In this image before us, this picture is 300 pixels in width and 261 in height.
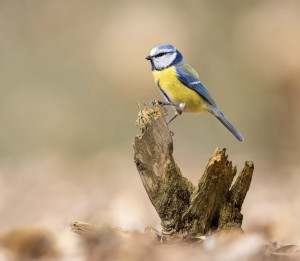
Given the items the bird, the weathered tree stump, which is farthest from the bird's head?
the weathered tree stump

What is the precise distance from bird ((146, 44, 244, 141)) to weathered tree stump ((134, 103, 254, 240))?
464mm

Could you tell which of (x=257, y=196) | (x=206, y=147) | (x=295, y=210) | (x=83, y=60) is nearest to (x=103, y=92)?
(x=83, y=60)

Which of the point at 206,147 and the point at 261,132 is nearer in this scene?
the point at 261,132

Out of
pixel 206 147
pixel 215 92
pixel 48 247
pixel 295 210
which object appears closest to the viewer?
pixel 48 247

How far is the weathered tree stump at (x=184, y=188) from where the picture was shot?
5.45 ft

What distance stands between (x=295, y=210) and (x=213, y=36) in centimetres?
285

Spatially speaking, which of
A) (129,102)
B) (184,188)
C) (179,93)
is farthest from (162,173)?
(129,102)

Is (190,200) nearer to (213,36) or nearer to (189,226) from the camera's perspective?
(189,226)

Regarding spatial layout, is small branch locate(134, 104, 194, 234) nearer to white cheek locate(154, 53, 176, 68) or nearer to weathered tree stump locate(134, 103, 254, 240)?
weathered tree stump locate(134, 103, 254, 240)

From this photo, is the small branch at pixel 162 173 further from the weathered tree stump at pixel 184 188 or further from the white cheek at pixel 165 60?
the white cheek at pixel 165 60

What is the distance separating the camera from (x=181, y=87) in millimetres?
2242

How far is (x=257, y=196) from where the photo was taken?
351cm

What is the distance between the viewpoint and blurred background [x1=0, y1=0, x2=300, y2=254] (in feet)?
13.6

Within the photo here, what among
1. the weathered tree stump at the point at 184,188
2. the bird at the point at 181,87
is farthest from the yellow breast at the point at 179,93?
the weathered tree stump at the point at 184,188
